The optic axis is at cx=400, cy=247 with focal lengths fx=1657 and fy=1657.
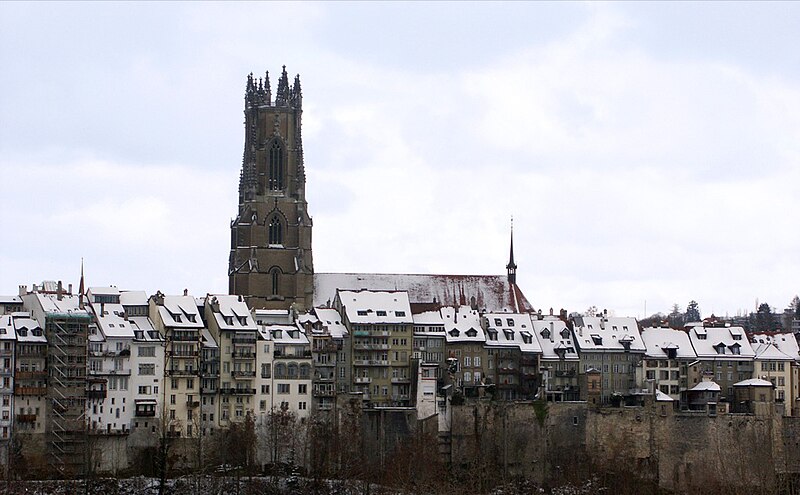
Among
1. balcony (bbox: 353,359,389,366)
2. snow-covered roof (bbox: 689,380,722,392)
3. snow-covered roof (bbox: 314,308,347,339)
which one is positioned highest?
snow-covered roof (bbox: 314,308,347,339)

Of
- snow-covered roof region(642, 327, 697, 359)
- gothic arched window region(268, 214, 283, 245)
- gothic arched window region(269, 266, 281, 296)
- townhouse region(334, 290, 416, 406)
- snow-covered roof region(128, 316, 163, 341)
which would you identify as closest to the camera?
snow-covered roof region(128, 316, 163, 341)

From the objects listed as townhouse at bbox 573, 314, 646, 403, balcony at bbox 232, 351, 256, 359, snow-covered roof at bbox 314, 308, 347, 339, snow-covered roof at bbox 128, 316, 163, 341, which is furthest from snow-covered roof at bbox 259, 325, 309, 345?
townhouse at bbox 573, 314, 646, 403

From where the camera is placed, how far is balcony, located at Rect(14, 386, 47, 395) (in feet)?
388

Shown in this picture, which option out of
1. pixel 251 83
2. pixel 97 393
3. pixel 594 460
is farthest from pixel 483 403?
pixel 251 83

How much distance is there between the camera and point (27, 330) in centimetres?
12050

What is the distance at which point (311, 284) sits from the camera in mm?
164750

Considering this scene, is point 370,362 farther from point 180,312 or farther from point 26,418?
point 26,418

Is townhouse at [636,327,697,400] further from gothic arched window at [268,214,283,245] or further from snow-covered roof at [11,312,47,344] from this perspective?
snow-covered roof at [11,312,47,344]

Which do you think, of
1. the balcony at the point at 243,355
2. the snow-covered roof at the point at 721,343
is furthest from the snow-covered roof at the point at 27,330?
the snow-covered roof at the point at 721,343

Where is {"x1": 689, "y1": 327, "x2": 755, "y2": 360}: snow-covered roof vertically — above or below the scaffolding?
above

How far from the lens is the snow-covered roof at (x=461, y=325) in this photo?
139500mm

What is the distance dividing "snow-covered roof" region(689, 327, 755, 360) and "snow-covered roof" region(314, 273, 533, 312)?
83.2 feet

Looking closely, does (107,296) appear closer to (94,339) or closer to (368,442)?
(94,339)

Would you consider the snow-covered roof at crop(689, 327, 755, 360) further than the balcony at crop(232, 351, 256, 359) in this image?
Yes
